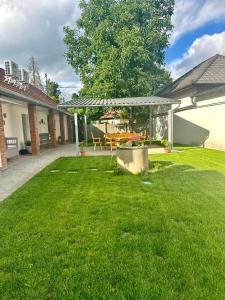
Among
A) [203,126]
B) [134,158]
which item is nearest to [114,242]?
[134,158]

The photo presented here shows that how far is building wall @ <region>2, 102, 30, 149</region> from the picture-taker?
480 inches

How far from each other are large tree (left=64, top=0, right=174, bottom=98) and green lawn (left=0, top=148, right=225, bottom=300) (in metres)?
12.2

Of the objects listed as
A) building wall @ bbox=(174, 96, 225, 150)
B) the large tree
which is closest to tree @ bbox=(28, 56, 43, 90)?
the large tree

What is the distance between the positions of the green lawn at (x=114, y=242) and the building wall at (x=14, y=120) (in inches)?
278

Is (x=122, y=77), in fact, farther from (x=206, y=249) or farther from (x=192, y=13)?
(x=206, y=249)

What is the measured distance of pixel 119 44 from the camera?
56.4 ft

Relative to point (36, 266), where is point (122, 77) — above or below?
above

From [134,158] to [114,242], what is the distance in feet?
14.4

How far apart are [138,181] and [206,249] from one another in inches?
144

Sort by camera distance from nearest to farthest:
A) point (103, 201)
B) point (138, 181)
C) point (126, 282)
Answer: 1. point (126, 282)
2. point (103, 201)
3. point (138, 181)

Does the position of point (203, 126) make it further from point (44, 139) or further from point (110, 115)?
point (44, 139)

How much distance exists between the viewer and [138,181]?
22.1ft

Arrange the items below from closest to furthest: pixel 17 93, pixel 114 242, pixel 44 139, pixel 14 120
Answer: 1. pixel 114 242
2. pixel 17 93
3. pixel 14 120
4. pixel 44 139

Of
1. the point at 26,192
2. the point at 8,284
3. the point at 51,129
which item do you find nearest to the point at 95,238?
the point at 8,284
